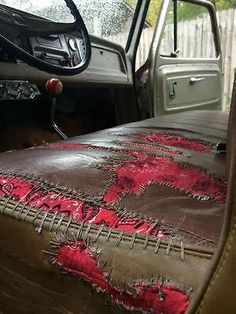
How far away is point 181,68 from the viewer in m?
2.35

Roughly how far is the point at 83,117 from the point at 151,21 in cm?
80

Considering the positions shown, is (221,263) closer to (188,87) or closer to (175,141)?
(175,141)

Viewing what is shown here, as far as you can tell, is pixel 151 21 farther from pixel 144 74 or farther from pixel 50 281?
pixel 50 281

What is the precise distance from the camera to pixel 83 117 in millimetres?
2043

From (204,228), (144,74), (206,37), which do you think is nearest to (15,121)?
(144,74)

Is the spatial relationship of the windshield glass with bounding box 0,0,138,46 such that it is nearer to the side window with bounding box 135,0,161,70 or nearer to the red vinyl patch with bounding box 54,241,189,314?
the side window with bounding box 135,0,161,70

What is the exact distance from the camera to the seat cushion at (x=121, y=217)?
1.40 feet

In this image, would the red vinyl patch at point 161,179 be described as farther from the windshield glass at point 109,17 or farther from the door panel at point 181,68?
the windshield glass at point 109,17

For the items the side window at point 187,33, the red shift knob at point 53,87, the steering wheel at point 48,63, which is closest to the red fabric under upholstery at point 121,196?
the steering wheel at point 48,63

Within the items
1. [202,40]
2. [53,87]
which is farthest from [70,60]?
[202,40]

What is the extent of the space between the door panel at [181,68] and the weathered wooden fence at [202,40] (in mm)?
24

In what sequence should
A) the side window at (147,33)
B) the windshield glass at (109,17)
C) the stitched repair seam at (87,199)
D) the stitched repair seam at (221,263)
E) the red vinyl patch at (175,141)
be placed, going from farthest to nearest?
1. the side window at (147,33)
2. the windshield glass at (109,17)
3. the red vinyl patch at (175,141)
4. the stitched repair seam at (87,199)
5. the stitched repair seam at (221,263)

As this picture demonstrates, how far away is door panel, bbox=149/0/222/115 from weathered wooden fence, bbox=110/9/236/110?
0.9 inches

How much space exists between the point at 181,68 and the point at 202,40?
1075mm
